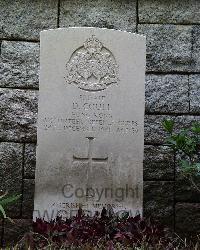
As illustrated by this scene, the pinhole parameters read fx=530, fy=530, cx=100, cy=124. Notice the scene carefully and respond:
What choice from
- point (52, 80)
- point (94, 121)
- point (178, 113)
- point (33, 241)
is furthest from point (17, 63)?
point (33, 241)

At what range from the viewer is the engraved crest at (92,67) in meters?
3.72

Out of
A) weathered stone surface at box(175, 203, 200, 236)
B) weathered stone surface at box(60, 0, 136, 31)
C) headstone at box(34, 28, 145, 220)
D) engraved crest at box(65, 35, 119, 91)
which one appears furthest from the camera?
weathered stone surface at box(60, 0, 136, 31)

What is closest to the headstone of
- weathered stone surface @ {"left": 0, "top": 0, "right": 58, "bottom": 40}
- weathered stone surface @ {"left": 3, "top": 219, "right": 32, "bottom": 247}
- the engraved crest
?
the engraved crest

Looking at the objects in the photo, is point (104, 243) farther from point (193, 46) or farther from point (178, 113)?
point (193, 46)

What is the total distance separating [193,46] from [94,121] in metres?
1.24

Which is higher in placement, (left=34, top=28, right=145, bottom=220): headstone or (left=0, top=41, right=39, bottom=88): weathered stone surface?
(left=0, top=41, right=39, bottom=88): weathered stone surface

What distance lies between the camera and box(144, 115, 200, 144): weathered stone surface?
4262 millimetres

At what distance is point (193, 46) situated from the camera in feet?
14.4

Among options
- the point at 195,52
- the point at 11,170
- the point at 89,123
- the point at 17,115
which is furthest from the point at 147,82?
the point at 11,170

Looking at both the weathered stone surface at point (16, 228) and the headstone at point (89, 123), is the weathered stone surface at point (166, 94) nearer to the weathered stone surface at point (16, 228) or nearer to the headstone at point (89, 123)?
the headstone at point (89, 123)

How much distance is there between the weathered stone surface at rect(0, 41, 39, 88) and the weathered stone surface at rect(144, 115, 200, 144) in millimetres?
964

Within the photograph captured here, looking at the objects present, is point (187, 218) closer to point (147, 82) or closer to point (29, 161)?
point (147, 82)

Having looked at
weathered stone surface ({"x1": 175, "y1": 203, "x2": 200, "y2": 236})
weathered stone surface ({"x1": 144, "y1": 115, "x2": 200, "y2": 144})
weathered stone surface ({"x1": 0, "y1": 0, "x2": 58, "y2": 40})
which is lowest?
weathered stone surface ({"x1": 175, "y1": 203, "x2": 200, "y2": 236})

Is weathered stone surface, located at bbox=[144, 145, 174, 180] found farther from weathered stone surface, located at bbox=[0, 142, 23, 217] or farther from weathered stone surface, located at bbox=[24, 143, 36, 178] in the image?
weathered stone surface, located at bbox=[0, 142, 23, 217]
